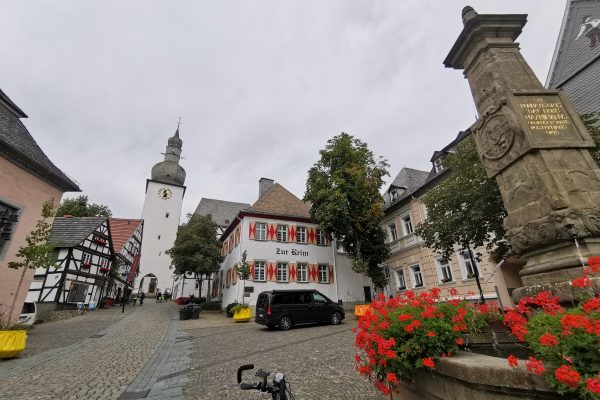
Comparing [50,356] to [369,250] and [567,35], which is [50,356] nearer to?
[369,250]

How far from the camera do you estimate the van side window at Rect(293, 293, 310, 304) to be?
48.5ft

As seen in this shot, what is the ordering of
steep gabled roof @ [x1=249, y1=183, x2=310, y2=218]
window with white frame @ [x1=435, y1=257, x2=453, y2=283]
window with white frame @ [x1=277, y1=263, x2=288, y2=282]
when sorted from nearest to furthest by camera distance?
window with white frame @ [x1=435, y1=257, x2=453, y2=283] → window with white frame @ [x1=277, y1=263, x2=288, y2=282] → steep gabled roof @ [x1=249, y1=183, x2=310, y2=218]

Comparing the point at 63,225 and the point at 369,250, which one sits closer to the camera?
the point at 369,250

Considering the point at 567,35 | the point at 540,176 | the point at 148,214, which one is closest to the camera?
the point at 540,176

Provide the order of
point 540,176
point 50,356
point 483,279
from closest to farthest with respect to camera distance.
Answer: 1. point 540,176
2. point 50,356
3. point 483,279

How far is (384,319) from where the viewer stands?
361 cm

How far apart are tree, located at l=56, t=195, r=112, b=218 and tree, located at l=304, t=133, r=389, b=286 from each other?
3649cm

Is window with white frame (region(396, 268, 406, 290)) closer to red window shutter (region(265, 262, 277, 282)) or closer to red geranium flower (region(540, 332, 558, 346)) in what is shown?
red window shutter (region(265, 262, 277, 282))

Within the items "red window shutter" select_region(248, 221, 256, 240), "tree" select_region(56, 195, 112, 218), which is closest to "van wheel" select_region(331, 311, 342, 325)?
"red window shutter" select_region(248, 221, 256, 240)

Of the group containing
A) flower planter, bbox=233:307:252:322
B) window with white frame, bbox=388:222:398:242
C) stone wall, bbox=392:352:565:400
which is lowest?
stone wall, bbox=392:352:565:400

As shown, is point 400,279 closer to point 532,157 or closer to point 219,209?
point 532,157

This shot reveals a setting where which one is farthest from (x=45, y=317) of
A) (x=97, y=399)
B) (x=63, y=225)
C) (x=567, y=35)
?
(x=567, y=35)

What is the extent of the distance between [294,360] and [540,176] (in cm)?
659

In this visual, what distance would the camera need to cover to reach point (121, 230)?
1576 inches
